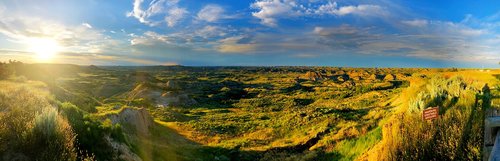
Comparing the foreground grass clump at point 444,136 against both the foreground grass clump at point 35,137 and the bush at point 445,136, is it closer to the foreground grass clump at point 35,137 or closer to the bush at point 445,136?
the bush at point 445,136

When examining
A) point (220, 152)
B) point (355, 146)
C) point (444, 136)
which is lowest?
point (220, 152)

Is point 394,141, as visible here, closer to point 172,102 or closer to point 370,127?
point 370,127

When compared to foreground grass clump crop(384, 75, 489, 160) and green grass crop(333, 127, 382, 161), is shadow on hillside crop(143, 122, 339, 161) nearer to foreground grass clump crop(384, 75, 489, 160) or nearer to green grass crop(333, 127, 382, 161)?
green grass crop(333, 127, 382, 161)

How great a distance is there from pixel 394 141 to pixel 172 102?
51666mm

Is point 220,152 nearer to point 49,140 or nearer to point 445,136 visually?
point 49,140

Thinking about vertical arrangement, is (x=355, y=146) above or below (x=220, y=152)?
above

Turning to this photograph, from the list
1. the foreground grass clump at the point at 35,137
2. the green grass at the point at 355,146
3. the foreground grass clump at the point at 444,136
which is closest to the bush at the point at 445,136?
the foreground grass clump at the point at 444,136

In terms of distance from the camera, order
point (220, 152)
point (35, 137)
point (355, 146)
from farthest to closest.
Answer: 1. point (220, 152)
2. point (355, 146)
3. point (35, 137)

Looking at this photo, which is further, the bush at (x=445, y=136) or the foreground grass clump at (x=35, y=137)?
the bush at (x=445, y=136)

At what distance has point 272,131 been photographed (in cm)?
2936

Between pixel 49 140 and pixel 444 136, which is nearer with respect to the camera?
pixel 49 140

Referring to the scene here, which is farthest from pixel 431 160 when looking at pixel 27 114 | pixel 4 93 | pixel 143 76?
pixel 143 76

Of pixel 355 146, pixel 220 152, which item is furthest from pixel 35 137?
pixel 220 152

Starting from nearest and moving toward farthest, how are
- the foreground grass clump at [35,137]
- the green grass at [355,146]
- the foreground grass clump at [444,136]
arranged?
the foreground grass clump at [35,137] → the foreground grass clump at [444,136] → the green grass at [355,146]
